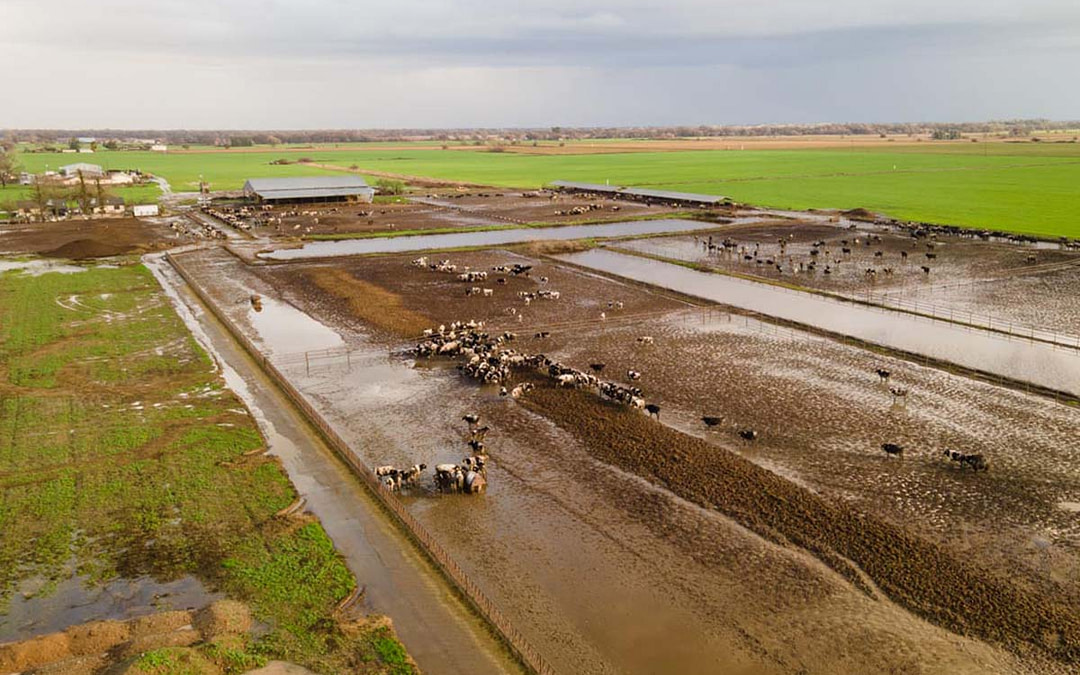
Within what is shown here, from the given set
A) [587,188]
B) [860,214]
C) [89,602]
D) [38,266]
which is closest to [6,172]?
[38,266]

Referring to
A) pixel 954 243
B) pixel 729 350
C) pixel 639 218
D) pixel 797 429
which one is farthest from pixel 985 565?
pixel 639 218

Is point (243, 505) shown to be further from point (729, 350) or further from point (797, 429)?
point (729, 350)

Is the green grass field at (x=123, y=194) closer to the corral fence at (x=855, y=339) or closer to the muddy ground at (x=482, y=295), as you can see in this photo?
the muddy ground at (x=482, y=295)

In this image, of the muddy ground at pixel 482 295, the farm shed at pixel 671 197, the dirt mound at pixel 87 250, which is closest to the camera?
the muddy ground at pixel 482 295

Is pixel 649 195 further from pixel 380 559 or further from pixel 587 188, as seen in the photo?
pixel 380 559

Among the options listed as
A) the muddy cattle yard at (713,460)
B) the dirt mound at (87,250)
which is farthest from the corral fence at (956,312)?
the dirt mound at (87,250)

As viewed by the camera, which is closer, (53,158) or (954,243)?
(954,243)

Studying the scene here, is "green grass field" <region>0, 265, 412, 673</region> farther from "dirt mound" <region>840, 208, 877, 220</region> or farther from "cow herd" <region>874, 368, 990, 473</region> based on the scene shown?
Answer: "dirt mound" <region>840, 208, 877, 220</region>
